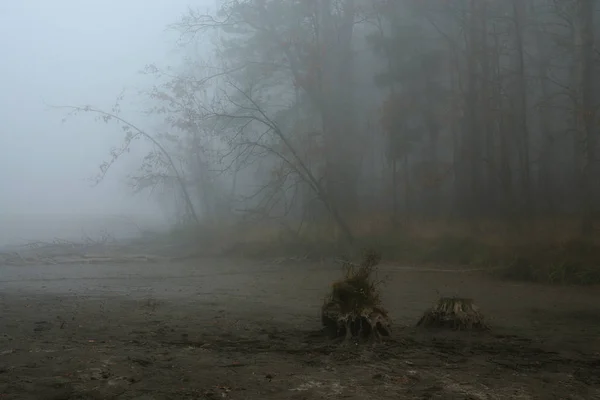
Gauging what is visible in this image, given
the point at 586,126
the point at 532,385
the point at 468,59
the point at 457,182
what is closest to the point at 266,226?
the point at 457,182

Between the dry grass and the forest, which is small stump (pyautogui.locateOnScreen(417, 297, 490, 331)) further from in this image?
the forest

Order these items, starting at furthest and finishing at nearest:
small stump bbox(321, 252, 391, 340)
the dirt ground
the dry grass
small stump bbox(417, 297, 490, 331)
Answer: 1. the dry grass
2. small stump bbox(417, 297, 490, 331)
3. small stump bbox(321, 252, 391, 340)
4. the dirt ground

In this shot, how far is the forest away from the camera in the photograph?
18484mm

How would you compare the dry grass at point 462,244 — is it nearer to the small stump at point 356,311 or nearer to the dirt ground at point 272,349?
the dirt ground at point 272,349

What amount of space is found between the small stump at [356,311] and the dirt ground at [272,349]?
A: 0.89 ft

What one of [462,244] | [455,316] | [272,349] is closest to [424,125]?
[462,244]

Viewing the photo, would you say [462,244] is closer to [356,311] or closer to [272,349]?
[356,311]

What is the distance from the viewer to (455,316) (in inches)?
334

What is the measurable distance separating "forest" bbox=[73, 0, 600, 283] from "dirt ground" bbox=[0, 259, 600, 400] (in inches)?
237

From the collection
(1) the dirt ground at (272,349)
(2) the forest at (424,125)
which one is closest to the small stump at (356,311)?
(1) the dirt ground at (272,349)

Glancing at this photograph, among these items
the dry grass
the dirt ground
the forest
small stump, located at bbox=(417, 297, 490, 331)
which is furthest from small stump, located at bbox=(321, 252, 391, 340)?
the forest

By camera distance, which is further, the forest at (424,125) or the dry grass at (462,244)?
the forest at (424,125)

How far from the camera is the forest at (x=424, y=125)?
1848 centimetres

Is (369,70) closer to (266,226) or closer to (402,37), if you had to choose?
(402,37)
